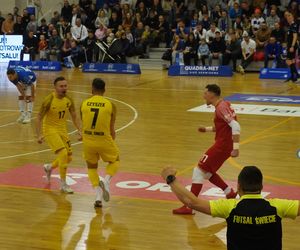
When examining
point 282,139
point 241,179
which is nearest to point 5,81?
point 282,139

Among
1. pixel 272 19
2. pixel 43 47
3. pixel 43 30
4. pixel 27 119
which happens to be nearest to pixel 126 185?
pixel 27 119

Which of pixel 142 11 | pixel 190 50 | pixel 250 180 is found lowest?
pixel 190 50

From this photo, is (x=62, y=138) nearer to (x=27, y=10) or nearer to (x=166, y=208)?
(x=166, y=208)

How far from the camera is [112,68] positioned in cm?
3061

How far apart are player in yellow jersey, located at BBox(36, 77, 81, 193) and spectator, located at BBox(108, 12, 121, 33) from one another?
21822 millimetres

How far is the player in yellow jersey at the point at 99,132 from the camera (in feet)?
34.1

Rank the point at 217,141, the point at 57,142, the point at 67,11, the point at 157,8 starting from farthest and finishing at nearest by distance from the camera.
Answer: the point at 67,11 → the point at 157,8 → the point at 57,142 → the point at 217,141

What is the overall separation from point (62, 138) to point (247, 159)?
4.08m

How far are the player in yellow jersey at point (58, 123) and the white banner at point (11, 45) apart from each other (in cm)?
2399

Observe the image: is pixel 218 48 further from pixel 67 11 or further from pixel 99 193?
pixel 99 193

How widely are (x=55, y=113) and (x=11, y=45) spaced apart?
2440cm

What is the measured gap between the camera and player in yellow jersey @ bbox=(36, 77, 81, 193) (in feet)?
37.4

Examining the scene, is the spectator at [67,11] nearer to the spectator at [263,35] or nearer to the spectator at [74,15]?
the spectator at [74,15]

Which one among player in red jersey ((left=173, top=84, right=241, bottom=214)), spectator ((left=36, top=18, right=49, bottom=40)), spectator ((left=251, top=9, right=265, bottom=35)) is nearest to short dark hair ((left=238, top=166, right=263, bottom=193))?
player in red jersey ((left=173, top=84, right=241, bottom=214))
